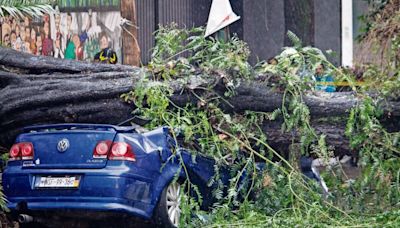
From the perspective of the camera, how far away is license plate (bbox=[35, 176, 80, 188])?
973 cm

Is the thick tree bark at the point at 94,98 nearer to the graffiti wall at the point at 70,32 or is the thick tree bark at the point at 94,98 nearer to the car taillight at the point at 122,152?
the car taillight at the point at 122,152

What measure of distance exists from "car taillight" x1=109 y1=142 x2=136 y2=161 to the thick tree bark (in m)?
0.90

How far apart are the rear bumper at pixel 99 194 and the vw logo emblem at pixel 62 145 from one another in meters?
0.21

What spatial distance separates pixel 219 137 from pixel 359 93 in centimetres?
152

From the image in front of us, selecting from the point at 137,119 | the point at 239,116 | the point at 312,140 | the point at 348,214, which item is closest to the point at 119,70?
the point at 137,119

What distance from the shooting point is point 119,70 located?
436 inches

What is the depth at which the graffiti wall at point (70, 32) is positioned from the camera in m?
17.8

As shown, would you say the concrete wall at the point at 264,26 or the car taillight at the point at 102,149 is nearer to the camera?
the car taillight at the point at 102,149

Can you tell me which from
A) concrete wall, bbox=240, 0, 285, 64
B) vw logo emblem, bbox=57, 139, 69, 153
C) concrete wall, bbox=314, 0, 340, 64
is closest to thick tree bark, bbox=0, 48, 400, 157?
vw logo emblem, bbox=57, 139, 69, 153

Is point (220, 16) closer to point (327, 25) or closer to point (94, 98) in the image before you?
point (94, 98)

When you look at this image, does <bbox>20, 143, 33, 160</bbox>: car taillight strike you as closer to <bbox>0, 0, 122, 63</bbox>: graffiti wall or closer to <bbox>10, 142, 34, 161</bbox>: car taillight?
<bbox>10, 142, 34, 161</bbox>: car taillight

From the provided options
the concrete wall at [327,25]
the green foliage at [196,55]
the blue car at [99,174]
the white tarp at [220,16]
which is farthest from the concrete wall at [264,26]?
the blue car at [99,174]

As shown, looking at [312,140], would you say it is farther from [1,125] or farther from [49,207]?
[1,125]

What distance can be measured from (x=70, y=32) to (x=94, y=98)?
296 inches
